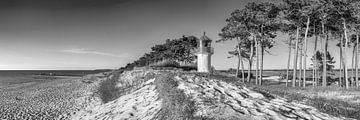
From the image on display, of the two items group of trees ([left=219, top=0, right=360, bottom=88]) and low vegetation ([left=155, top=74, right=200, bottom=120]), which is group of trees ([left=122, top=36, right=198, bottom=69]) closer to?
group of trees ([left=219, top=0, right=360, bottom=88])

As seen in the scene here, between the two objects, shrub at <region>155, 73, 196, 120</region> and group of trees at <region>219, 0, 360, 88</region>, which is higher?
group of trees at <region>219, 0, 360, 88</region>

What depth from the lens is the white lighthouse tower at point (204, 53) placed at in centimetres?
2545

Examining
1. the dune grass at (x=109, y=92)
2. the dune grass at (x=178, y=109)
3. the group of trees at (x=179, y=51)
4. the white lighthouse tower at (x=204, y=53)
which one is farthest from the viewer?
the group of trees at (x=179, y=51)

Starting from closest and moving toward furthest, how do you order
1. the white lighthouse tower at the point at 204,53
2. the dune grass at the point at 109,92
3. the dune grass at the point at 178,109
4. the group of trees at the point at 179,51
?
the dune grass at the point at 178,109 → the dune grass at the point at 109,92 → the white lighthouse tower at the point at 204,53 → the group of trees at the point at 179,51

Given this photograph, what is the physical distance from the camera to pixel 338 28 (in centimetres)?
2973

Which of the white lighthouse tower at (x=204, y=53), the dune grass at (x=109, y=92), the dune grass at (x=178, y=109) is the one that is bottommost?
the dune grass at (x=109, y=92)

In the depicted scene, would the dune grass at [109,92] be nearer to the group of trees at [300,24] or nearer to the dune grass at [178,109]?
the dune grass at [178,109]

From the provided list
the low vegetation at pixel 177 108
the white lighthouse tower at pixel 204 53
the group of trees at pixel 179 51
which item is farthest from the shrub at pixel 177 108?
the group of trees at pixel 179 51

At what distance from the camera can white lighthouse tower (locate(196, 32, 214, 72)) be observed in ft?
83.5

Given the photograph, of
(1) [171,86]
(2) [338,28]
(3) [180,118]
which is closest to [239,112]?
(3) [180,118]

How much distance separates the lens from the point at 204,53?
1000 inches

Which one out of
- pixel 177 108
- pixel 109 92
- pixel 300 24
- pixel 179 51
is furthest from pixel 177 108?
pixel 179 51

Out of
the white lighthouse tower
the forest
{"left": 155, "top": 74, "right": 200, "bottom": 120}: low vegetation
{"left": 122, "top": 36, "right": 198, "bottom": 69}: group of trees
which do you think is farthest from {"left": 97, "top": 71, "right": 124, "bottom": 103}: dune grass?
{"left": 122, "top": 36, "right": 198, "bottom": 69}: group of trees

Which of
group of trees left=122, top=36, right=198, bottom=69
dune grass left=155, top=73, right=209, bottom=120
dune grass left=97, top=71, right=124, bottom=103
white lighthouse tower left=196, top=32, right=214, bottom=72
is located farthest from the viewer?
group of trees left=122, top=36, right=198, bottom=69
